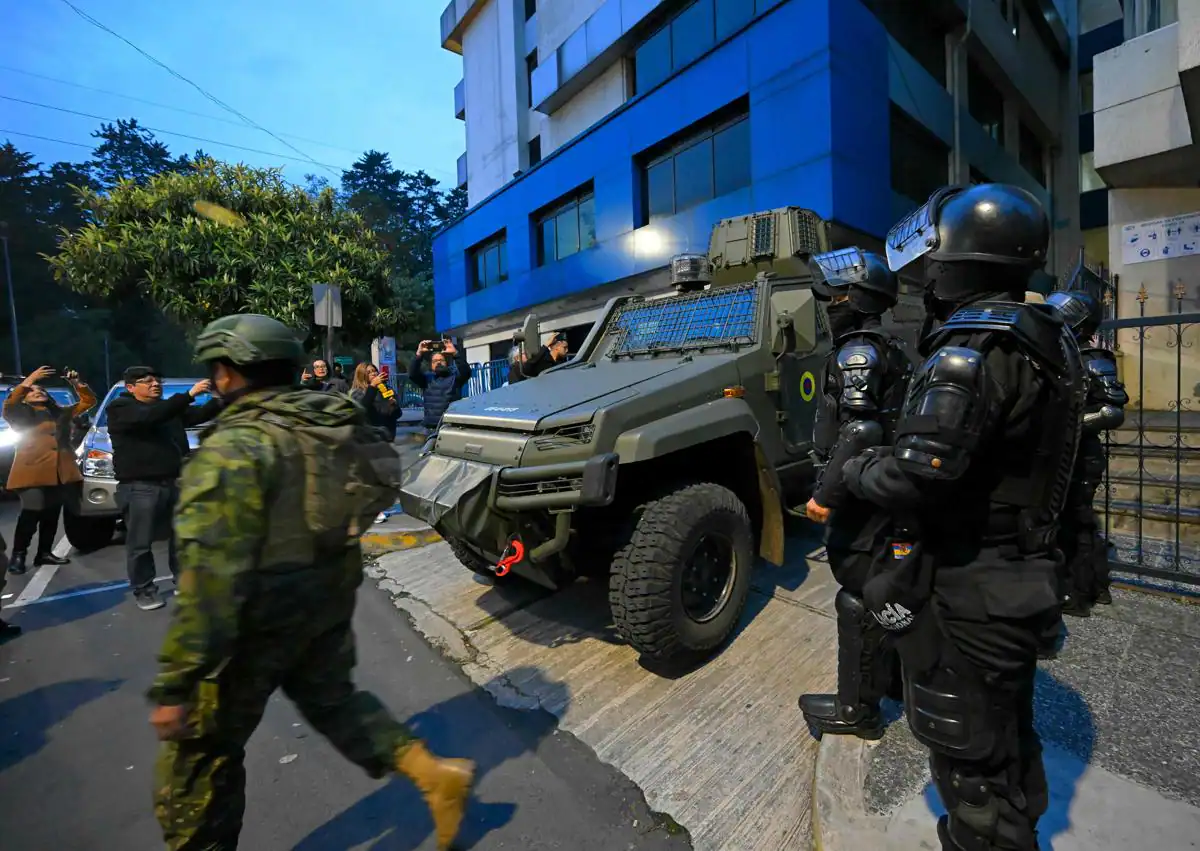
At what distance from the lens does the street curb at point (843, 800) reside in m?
1.82

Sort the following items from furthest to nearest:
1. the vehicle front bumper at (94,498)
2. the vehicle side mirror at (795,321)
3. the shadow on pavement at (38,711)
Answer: the vehicle front bumper at (94,498), the vehicle side mirror at (795,321), the shadow on pavement at (38,711)

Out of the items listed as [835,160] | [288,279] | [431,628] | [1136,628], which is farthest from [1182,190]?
[288,279]

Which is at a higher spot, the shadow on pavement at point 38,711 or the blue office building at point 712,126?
the blue office building at point 712,126

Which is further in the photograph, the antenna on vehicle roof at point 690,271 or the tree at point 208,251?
the tree at point 208,251

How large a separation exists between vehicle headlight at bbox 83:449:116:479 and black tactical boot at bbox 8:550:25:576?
2.45ft

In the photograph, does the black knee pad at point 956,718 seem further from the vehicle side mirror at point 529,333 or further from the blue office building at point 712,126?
the blue office building at point 712,126

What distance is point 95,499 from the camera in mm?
5383

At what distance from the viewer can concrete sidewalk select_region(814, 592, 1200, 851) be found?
1.81 meters

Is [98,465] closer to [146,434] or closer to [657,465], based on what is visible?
[146,434]

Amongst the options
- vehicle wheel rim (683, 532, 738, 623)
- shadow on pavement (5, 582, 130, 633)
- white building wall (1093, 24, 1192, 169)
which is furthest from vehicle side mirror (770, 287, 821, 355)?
white building wall (1093, 24, 1192, 169)

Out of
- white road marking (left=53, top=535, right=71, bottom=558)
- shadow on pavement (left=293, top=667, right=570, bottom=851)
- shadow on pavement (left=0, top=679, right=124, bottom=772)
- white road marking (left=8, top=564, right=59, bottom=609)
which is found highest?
white road marking (left=53, top=535, right=71, bottom=558)

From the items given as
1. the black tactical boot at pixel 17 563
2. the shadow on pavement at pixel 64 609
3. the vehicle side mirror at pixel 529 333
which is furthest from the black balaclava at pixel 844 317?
the black tactical boot at pixel 17 563

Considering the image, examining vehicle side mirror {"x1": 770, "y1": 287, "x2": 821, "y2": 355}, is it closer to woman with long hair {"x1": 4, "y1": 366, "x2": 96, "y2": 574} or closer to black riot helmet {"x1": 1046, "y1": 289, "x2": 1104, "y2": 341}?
black riot helmet {"x1": 1046, "y1": 289, "x2": 1104, "y2": 341}

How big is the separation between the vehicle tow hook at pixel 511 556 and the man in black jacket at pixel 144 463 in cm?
248
